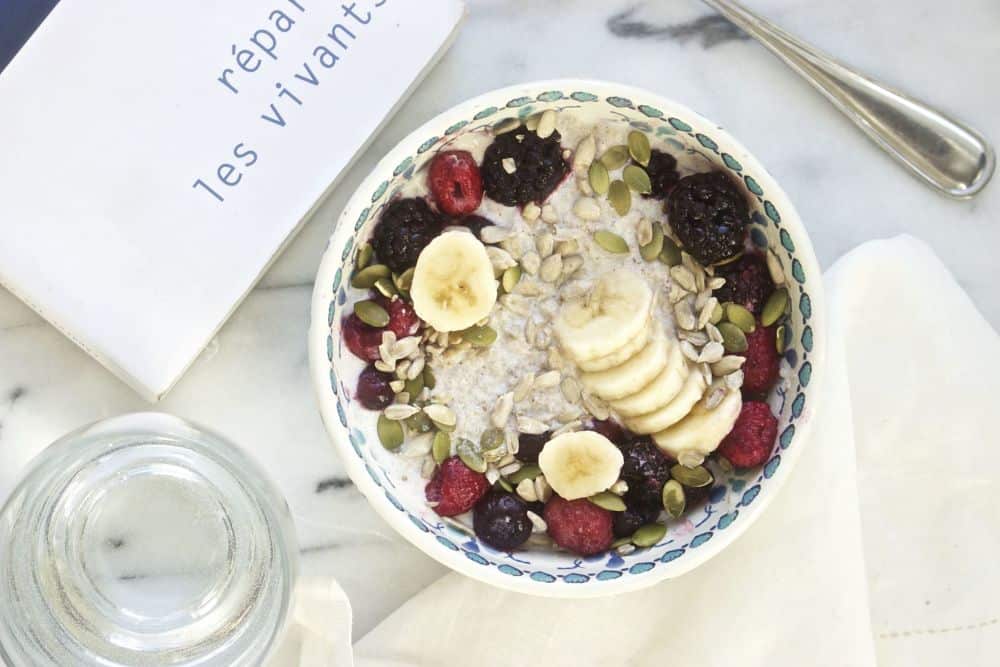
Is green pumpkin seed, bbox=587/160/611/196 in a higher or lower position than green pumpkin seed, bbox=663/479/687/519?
higher

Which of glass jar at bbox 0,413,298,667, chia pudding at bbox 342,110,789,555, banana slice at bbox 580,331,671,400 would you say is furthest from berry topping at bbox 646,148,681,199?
glass jar at bbox 0,413,298,667

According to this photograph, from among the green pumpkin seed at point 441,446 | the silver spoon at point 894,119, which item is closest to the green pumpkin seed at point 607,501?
the green pumpkin seed at point 441,446

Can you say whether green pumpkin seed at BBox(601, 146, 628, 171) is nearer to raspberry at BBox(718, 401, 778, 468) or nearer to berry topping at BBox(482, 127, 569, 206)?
berry topping at BBox(482, 127, 569, 206)

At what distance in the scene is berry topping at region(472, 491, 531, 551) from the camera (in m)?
1.02

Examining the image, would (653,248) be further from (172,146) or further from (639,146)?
(172,146)

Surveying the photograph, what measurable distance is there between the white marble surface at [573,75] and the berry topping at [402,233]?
83 mm

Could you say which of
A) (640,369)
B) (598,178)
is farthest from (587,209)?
(640,369)

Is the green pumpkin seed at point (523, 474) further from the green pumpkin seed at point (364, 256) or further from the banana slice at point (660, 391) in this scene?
the green pumpkin seed at point (364, 256)

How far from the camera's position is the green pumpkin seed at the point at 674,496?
39.9 inches

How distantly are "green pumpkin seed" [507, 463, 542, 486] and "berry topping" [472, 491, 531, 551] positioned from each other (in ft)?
0.04

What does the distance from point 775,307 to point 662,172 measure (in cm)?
13

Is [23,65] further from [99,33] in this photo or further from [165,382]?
[165,382]

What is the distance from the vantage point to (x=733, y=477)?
3.35 ft

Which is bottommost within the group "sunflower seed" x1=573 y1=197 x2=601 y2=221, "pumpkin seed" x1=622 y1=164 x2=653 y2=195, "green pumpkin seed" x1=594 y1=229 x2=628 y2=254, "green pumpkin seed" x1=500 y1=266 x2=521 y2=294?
"green pumpkin seed" x1=500 y1=266 x2=521 y2=294
